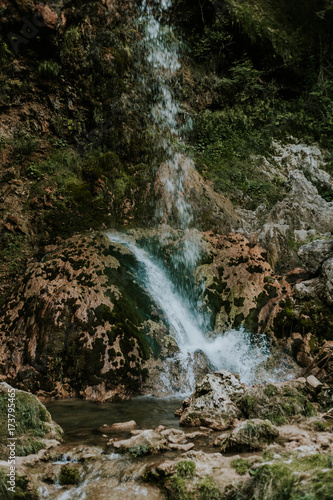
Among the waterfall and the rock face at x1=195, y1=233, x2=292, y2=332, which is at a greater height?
the waterfall

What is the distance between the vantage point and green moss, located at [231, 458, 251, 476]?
149 inches

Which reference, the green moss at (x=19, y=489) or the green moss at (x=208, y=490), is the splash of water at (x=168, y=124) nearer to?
the green moss at (x=208, y=490)

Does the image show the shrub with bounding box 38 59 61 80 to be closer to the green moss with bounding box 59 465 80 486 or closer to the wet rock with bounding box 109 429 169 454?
the wet rock with bounding box 109 429 169 454

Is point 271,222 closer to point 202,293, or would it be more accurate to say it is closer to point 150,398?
point 202,293

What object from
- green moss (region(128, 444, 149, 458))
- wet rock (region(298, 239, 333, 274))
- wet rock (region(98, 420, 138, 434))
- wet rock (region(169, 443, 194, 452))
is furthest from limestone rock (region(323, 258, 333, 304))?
green moss (region(128, 444, 149, 458))

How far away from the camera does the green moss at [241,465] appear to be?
149 inches

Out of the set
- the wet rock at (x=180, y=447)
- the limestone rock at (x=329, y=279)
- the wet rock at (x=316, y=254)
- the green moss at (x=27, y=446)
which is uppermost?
the wet rock at (x=316, y=254)

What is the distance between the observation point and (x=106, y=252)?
1095cm

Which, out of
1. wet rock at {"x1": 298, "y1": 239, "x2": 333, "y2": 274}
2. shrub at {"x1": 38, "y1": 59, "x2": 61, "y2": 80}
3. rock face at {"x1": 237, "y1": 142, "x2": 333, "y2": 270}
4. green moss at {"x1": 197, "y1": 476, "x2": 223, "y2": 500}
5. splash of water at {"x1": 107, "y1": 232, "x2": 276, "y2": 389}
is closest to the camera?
green moss at {"x1": 197, "y1": 476, "x2": 223, "y2": 500}

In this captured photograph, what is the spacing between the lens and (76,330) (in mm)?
8586

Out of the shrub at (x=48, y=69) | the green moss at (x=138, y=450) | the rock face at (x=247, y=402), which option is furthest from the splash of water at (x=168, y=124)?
the green moss at (x=138, y=450)

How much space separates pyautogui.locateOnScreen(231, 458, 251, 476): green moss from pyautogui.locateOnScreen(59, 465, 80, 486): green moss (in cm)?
184

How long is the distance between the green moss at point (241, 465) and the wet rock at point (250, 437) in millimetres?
560

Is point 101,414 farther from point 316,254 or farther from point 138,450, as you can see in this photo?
point 316,254
